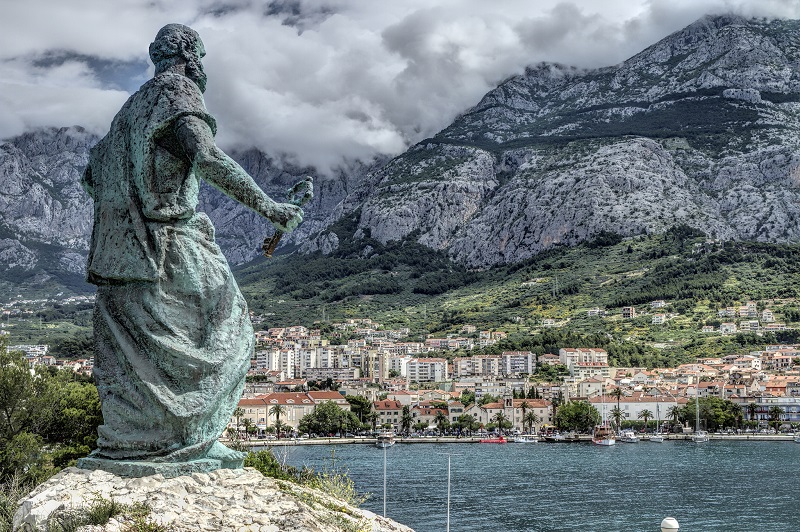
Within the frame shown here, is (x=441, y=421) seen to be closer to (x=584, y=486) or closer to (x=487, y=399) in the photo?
(x=487, y=399)

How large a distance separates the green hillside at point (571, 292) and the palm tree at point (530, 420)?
20431mm

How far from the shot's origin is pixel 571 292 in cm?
14725

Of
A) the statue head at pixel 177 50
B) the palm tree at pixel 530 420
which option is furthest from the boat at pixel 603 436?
the statue head at pixel 177 50

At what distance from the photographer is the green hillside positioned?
12600cm

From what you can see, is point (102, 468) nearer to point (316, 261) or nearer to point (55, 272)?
point (316, 261)

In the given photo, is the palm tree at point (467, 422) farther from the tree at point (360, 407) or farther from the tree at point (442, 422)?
the tree at point (360, 407)

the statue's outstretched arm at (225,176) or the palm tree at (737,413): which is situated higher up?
the statue's outstretched arm at (225,176)

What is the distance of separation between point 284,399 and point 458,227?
8610 centimetres

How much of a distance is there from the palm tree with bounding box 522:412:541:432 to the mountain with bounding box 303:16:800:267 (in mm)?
58040

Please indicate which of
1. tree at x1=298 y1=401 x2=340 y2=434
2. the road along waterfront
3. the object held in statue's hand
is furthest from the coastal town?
the object held in statue's hand

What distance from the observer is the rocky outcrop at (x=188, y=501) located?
19.4 feet

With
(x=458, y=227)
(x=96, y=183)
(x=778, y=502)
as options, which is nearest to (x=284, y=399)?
(x=778, y=502)

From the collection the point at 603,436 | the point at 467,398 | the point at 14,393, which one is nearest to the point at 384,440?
the point at 603,436

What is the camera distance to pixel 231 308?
679cm
